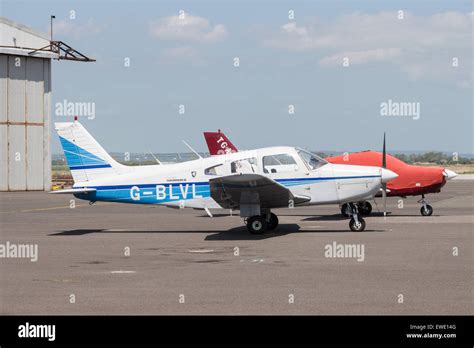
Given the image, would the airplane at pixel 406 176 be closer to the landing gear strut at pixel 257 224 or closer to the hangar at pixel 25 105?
the landing gear strut at pixel 257 224

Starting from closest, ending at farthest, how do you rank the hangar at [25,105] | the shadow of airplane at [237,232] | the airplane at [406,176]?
the shadow of airplane at [237,232] → the airplane at [406,176] → the hangar at [25,105]

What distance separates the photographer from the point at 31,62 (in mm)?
51781

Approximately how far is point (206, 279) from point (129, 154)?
14.2m

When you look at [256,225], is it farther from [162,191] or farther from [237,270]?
[237,270]

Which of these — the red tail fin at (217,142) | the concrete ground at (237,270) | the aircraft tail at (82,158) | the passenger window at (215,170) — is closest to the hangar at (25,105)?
the red tail fin at (217,142)

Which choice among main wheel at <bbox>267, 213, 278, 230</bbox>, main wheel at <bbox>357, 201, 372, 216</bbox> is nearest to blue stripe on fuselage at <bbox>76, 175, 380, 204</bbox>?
main wheel at <bbox>267, 213, 278, 230</bbox>

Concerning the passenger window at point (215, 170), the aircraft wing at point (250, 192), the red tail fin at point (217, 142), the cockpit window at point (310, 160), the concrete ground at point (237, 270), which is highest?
the red tail fin at point (217, 142)

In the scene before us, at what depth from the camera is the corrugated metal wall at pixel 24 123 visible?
50469 mm

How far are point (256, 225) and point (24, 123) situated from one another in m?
35.7

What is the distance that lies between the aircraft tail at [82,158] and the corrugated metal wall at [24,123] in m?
31.4

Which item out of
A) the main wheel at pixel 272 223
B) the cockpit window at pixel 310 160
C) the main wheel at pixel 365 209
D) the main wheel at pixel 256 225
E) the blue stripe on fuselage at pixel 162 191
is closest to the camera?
the main wheel at pixel 256 225

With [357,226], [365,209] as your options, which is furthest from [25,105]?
[357,226]
